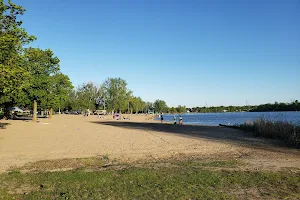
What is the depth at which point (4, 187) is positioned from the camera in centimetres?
632

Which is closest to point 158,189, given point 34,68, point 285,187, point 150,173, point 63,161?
point 150,173

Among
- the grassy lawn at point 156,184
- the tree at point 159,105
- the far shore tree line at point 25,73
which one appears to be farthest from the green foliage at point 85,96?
the grassy lawn at point 156,184

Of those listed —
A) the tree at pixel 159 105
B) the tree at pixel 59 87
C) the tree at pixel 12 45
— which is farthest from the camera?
the tree at pixel 159 105

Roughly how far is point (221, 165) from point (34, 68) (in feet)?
109

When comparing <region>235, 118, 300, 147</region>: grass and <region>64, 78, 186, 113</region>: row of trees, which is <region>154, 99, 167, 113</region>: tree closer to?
<region>64, 78, 186, 113</region>: row of trees

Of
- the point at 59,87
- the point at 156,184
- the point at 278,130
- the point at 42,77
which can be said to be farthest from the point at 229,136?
the point at 59,87

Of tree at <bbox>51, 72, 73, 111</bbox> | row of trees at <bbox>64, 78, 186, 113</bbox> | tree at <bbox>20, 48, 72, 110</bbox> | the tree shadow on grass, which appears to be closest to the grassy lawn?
the tree shadow on grass

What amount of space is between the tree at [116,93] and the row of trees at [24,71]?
6346 centimetres

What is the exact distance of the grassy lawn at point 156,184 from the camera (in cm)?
560

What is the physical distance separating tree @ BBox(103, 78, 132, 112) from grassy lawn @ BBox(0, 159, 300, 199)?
100268mm

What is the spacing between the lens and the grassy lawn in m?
5.60

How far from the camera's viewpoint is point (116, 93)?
108 meters

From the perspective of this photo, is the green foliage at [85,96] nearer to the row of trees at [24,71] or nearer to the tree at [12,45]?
the row of trees at [24,71]

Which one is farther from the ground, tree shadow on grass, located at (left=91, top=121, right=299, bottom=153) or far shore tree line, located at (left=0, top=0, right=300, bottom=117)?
far shore tree line, located at (left=0, top=0, right=300, bottom=117)
